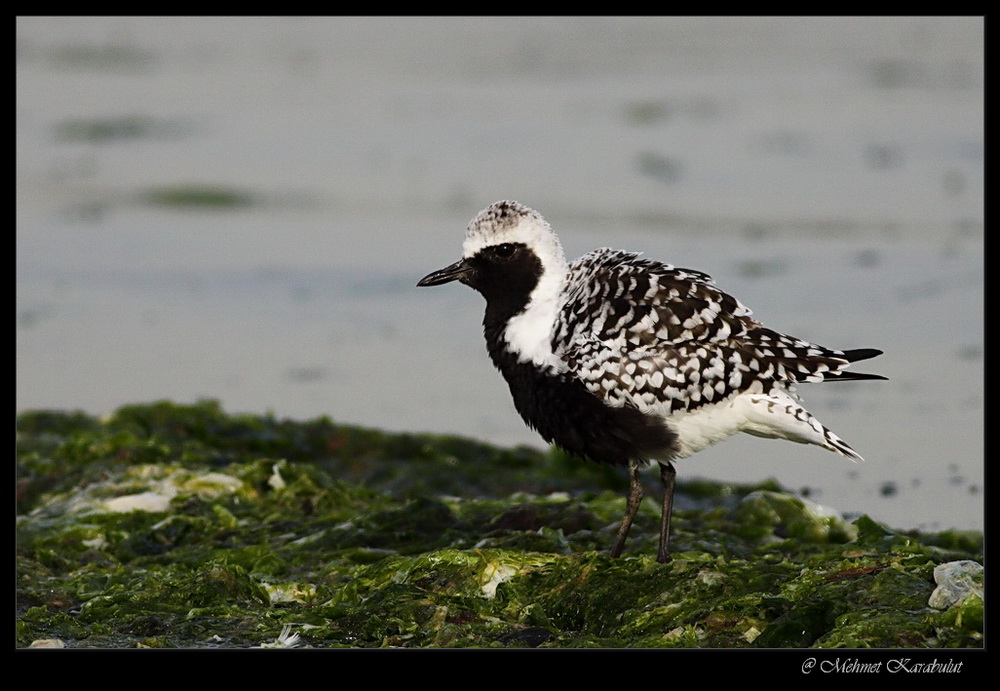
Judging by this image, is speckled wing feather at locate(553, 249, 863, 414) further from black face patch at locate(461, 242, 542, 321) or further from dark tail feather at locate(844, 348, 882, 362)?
black face patch at locate(461, 242, 542, 321)

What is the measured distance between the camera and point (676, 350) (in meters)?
5.34

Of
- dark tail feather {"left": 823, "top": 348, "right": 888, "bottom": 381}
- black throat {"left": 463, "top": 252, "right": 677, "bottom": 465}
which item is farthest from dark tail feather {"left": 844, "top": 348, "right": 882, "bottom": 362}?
black throat {"left": 463, "top": 252, "right": 677, "bottom": 465}

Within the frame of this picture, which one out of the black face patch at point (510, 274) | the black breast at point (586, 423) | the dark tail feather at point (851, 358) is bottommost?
the black breast at point (586, 423)

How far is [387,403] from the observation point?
8789mm

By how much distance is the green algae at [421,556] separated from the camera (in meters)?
4.81

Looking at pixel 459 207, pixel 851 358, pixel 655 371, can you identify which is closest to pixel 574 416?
pixel 655 371

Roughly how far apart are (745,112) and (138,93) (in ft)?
25.3

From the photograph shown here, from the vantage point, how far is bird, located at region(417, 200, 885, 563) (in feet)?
17.4

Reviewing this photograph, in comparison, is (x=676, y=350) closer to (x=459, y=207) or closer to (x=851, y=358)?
(x=851, y=358)

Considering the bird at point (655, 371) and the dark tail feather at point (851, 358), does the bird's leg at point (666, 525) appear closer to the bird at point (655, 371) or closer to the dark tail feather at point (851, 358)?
the bird at point (655, 371)

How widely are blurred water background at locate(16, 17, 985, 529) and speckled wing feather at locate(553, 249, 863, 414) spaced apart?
6.70 feet

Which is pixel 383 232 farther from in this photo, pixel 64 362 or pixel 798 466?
pixel 798 466

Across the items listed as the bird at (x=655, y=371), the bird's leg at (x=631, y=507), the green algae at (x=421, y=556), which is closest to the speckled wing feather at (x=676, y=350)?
the bird at (x=655, y=371)

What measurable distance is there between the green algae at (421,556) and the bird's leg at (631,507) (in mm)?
81
